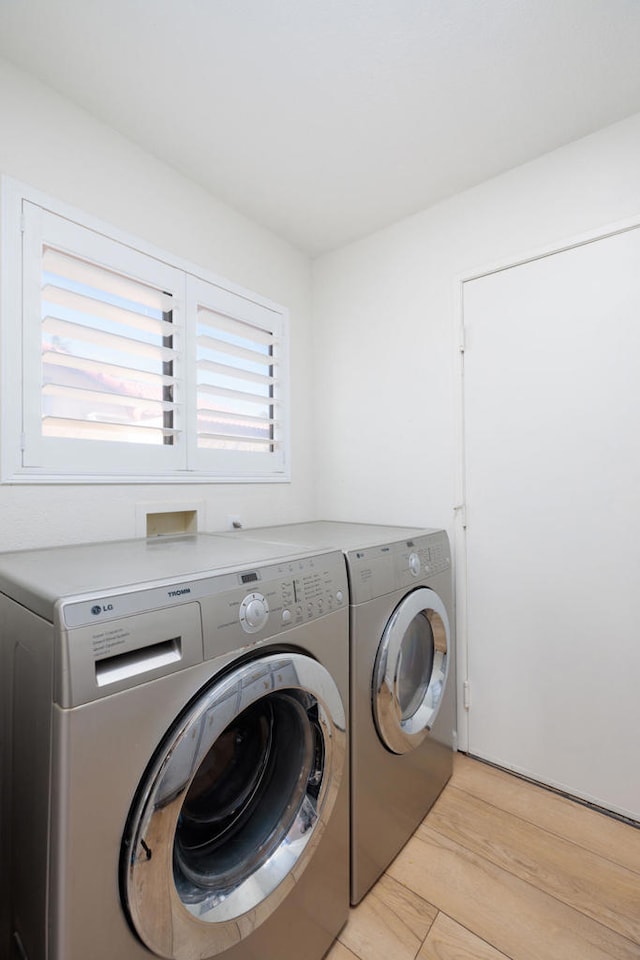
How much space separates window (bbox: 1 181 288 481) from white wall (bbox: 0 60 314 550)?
0.07 m

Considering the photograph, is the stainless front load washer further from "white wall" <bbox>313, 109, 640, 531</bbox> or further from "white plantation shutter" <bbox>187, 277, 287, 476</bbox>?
"white wall" <bbox>313, 109, 640, 531</bbox>

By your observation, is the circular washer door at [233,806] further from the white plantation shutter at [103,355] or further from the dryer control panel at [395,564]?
the white plantation shutter at [103,355]

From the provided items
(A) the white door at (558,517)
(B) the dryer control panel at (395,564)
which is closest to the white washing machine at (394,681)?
(B) the dryer control panel at (395,564)

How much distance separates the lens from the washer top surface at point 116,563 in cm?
82

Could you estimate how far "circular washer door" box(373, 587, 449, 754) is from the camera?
132 centimetres

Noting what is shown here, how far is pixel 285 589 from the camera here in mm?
1038

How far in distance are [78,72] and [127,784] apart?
194 centimetres

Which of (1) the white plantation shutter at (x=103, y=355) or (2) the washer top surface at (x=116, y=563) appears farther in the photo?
(1) the white plantation shutter at (x=103, y=355)

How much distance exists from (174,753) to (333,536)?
982 mm

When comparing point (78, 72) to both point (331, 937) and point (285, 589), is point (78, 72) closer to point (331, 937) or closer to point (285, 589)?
point (285, 589)

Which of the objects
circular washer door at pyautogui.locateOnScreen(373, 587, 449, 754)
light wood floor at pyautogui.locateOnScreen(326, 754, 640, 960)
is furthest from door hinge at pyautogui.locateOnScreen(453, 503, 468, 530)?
light wood floor at pyautogui.locateOnScreen(326, 754, 640, 960)

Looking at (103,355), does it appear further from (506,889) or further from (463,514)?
(506,889)

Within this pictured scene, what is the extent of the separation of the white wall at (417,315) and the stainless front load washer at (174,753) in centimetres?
107

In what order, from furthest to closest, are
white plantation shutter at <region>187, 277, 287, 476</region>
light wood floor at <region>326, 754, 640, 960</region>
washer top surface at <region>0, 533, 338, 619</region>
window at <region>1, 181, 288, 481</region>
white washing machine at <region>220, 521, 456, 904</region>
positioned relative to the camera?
white plantation shutter at <region>187, 277, 287, 476</region> → window at <region>1, 181, 288, 481</region> → white washing machine at <region>220, 521, 456, 904</region> → light wood floor at <region>326, 754, 640, 960</region> → washer top surface at <region>0, 533, 338, 619</region>
